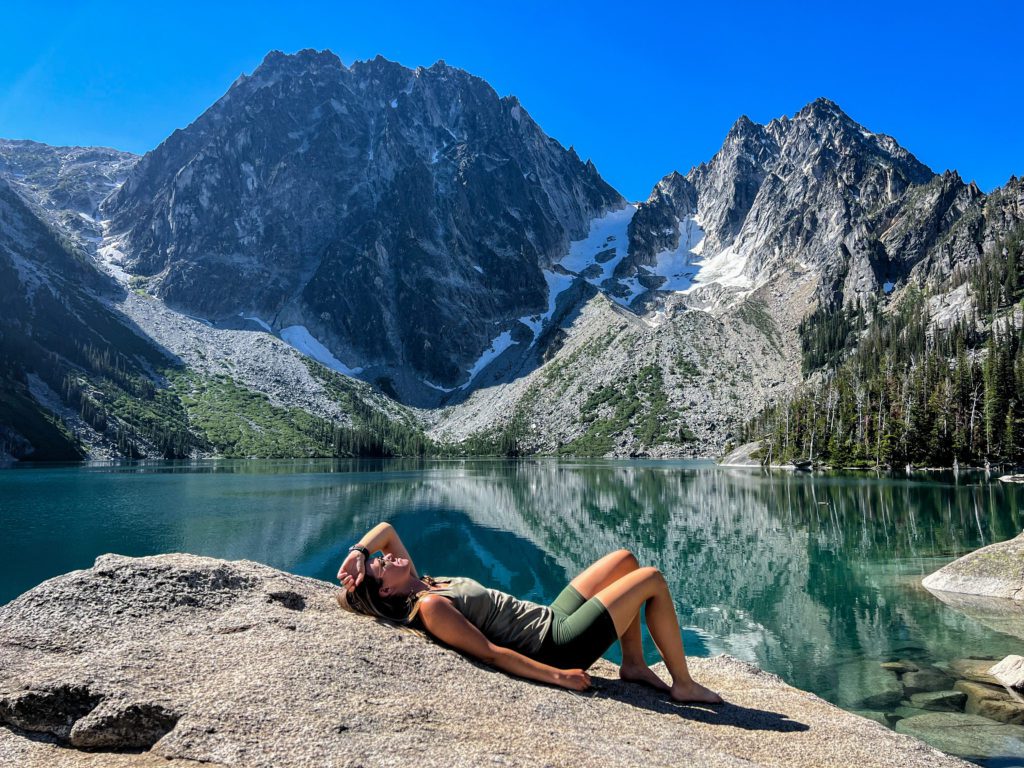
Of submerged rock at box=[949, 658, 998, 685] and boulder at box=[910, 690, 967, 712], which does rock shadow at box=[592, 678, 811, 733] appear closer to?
boulder at box=[910, 690, 967, 712]

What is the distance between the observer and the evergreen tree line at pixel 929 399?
91.6 meters

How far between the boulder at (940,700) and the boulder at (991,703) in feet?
0.40

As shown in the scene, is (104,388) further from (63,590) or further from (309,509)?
(63,590)

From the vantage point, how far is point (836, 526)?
41000 mm

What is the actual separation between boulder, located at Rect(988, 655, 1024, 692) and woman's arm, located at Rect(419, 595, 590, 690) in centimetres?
1104

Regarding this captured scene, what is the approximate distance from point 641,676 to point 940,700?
8648mm

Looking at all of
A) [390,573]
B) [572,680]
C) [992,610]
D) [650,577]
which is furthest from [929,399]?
[390,573]

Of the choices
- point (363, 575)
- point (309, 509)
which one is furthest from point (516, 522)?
point (363, 575)

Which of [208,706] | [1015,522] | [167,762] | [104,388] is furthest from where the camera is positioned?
[104,388]

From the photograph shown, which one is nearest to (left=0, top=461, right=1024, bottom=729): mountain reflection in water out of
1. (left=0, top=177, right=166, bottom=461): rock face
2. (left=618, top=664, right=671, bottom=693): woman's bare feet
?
(left=618, top=664, right=671, bottom=693): woman's bare feet

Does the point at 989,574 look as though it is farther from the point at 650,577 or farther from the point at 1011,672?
the point at 650,577

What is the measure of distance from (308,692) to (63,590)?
3.92 meters

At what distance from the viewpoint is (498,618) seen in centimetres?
829

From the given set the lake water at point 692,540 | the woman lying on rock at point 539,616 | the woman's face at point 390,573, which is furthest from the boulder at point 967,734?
the woman's face at point 390,573
